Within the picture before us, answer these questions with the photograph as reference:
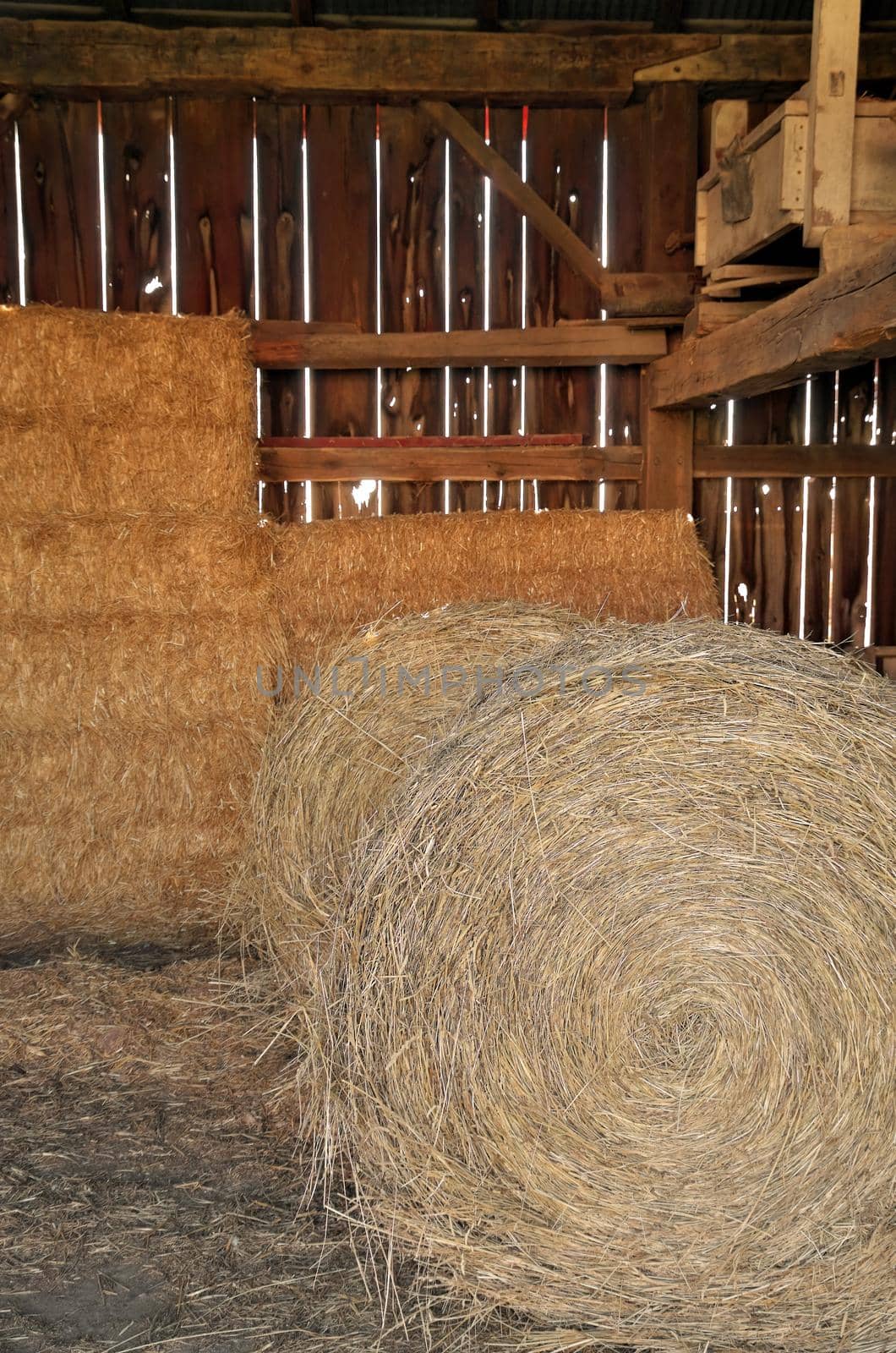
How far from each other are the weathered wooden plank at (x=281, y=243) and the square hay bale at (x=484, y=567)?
896 millimetres

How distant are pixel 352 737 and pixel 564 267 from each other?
2.81 meters

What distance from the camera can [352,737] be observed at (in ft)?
12.7

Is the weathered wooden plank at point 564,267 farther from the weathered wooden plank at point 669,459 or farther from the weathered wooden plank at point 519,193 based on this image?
the weathered wooden plank at point 669,459

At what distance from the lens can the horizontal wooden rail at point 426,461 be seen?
17.4 ft

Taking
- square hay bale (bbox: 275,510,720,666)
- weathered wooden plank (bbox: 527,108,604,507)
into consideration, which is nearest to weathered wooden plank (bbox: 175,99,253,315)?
weathered wooden plank (bbox: 527,108,604,507)

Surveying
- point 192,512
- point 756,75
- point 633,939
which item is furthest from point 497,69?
point 633,939

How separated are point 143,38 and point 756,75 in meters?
2.68

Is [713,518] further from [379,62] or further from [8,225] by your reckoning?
[8,225]

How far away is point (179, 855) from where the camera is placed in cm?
462

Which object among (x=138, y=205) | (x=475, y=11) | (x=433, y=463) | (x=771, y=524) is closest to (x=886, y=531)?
(x=771, y=524)

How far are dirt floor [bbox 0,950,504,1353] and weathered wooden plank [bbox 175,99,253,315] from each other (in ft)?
10.1

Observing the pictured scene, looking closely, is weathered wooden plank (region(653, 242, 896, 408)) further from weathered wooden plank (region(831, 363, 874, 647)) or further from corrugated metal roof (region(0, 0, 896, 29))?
corrugated metal roof (region(0, 0, 896, 29))

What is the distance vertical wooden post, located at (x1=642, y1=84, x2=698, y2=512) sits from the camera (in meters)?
5.30

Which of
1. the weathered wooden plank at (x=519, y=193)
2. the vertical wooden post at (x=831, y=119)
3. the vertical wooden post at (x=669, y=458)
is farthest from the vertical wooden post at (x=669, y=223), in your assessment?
the vertical wooden post at (x=831, y=119)
